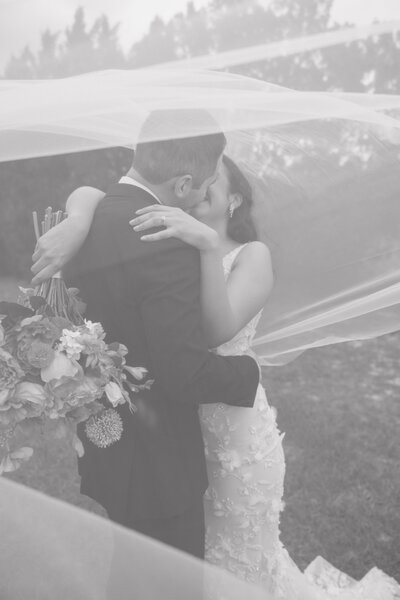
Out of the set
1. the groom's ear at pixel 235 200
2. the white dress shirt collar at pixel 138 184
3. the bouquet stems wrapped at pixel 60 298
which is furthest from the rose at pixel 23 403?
the groom's ear at pixel 235 200

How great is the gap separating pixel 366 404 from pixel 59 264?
15.4 ft

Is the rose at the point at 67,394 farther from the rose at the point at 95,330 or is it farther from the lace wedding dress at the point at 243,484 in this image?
the lace wedding dress at the point at 243,484

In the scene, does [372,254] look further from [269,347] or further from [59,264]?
[59,264]

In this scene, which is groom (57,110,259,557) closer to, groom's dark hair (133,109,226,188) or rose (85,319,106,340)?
groom's dark hair (133,109,226,188)

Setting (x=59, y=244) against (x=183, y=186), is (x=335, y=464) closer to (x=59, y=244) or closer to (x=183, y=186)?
(x=183, y=186)

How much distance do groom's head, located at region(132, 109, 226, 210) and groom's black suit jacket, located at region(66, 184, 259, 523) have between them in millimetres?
84

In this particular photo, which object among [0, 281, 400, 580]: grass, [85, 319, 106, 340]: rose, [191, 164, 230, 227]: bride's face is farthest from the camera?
[0, 281, 400, 580]: grass

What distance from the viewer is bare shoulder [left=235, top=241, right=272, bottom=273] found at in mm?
2260

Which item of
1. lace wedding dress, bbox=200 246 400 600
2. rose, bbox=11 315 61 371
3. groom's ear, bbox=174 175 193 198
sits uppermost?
groom's ear, bbox=174 175 193 198

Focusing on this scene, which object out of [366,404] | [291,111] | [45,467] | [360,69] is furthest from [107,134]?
[366,404]

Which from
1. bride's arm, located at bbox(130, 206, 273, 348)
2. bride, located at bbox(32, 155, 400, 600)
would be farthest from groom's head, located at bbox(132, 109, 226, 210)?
bride, located at bbox(32, 155, 400, 600)

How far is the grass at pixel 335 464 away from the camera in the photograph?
3707 mm

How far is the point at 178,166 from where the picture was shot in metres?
1.91

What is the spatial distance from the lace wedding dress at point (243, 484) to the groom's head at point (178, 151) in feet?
1.57
